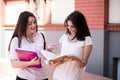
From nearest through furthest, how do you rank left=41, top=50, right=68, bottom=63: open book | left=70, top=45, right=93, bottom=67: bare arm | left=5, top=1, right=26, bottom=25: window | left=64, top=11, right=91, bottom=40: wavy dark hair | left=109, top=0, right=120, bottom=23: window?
left=41, top=50, right=68, bottom=63: open book → left=70, top=45, right=93, bottom=67: bare arm → left=64, top=11, right=91, bottom=40: wavy dark hair → left=109, top=0, right=120, bottom=23: window → left=5, top=1, right=26, bottom=25: window

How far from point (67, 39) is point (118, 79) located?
3947 millimetres

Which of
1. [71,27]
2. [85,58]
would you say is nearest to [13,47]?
[71,27]

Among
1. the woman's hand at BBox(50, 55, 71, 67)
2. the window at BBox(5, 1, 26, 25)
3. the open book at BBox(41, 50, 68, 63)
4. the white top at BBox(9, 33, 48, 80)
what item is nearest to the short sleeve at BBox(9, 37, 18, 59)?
the white top at BBox(9, 33, 48, 80)

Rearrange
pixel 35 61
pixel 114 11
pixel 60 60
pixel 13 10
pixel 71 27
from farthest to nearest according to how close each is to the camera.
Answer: pixel 13 10
pixel 114 11
pixel 71 27
pixel 35 61
pixel 60 60

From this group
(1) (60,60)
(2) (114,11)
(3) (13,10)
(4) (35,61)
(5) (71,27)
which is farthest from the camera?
(3) (13,10)

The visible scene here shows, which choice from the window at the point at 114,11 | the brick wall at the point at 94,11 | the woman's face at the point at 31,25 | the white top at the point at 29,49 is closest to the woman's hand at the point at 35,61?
the white top at the point at 29,49

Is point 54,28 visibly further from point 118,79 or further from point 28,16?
point 28,16

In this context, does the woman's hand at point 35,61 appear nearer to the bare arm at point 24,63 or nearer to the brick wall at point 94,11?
the bare arm at point 24,63

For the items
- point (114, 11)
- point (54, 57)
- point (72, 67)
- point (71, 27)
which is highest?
point (114, 11)

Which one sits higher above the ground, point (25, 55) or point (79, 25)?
point (79, 25)

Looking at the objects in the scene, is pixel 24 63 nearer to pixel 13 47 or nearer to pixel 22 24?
pixel 13 47

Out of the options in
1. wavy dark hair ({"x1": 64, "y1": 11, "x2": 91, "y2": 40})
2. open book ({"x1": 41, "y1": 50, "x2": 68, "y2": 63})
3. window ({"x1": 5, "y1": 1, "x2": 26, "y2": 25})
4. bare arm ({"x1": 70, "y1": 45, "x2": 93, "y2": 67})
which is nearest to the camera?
open book ({"x1": 41, "y1": 50, "x2": 68, "y2": 63})

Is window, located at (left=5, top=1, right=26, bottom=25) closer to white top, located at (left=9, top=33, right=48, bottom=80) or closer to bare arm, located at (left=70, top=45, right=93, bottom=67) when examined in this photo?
white top, located at (left=9, top=33, right=48, bottom=80)

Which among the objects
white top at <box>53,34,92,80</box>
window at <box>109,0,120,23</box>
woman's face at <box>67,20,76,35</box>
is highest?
window at <box>109,0,120,23</box>
